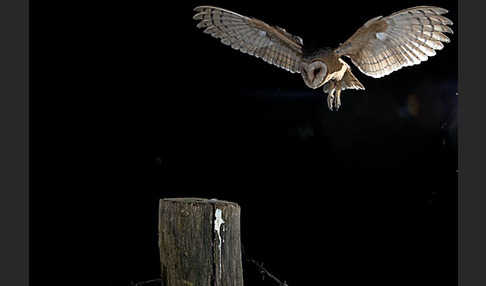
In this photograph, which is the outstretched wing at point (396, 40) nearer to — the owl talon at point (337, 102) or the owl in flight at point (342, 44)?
the owl in flight at point (342, 44)

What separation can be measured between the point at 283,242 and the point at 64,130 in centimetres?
97

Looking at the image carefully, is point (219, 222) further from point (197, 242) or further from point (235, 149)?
point (235, 149)

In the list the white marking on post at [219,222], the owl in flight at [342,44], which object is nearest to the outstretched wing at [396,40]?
the owl in flight at [342,44]

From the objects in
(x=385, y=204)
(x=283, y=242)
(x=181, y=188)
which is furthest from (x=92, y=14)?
(x=385, y=204)

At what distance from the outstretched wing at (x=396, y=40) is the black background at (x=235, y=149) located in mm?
Answer: 88

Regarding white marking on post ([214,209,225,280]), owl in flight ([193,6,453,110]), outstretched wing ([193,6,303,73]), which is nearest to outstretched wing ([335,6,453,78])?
owl in flight ([193,6,453,110])

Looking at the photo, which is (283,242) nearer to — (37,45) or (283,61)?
(283,61)

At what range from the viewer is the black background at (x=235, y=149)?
74.5 inches

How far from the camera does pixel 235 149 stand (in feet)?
6.66

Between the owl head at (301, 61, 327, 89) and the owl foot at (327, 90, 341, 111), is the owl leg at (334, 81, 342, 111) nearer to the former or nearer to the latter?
the owl foot at (327, 90, 341, 111)

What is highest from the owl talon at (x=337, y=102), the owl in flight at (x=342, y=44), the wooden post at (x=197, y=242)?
the owl in flight at (x=342, y=44)

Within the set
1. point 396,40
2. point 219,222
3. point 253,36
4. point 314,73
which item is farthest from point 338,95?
point 219,222

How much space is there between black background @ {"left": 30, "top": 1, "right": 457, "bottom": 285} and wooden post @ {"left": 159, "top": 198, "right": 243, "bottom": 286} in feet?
1.41

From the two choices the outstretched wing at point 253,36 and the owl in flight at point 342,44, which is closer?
the owl in flight at point 342,44
